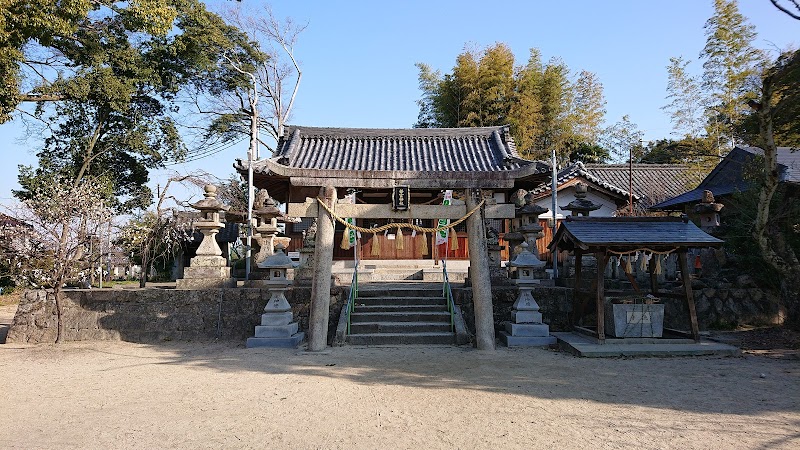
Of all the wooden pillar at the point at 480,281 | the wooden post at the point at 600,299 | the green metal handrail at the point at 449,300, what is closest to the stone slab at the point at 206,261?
the green metal handrail at the point at 449,300

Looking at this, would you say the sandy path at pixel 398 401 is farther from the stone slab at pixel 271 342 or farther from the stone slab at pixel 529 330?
the stone slab at pixel 529 330

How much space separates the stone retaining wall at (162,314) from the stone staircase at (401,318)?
895 millimetres

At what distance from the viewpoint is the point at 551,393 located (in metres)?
5.74

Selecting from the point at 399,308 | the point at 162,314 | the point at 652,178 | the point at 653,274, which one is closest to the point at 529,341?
the point at 399,308

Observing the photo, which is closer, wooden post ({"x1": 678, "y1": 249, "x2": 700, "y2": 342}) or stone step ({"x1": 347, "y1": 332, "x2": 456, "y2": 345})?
wooden post ({"x1": 678, "y1": 249, "x2": 700, "y2": 342})

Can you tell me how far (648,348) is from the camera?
7953mm

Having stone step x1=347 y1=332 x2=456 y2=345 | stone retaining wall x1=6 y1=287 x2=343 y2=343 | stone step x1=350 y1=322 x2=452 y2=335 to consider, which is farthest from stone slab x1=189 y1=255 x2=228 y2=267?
stone step x1=347 y1=332 x2=456 y2=345

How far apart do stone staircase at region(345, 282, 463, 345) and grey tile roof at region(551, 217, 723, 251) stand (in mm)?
2946

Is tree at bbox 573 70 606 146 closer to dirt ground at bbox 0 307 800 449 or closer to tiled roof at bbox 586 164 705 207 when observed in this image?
tiled roof at bbox 586 164 705 207

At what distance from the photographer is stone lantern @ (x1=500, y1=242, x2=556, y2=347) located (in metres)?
9.13

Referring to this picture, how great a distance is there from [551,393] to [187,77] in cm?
2319

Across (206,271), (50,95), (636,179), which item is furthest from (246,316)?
(636,179)

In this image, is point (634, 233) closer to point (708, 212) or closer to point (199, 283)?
point (708, 212)

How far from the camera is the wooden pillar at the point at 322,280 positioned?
8516 millimetres
